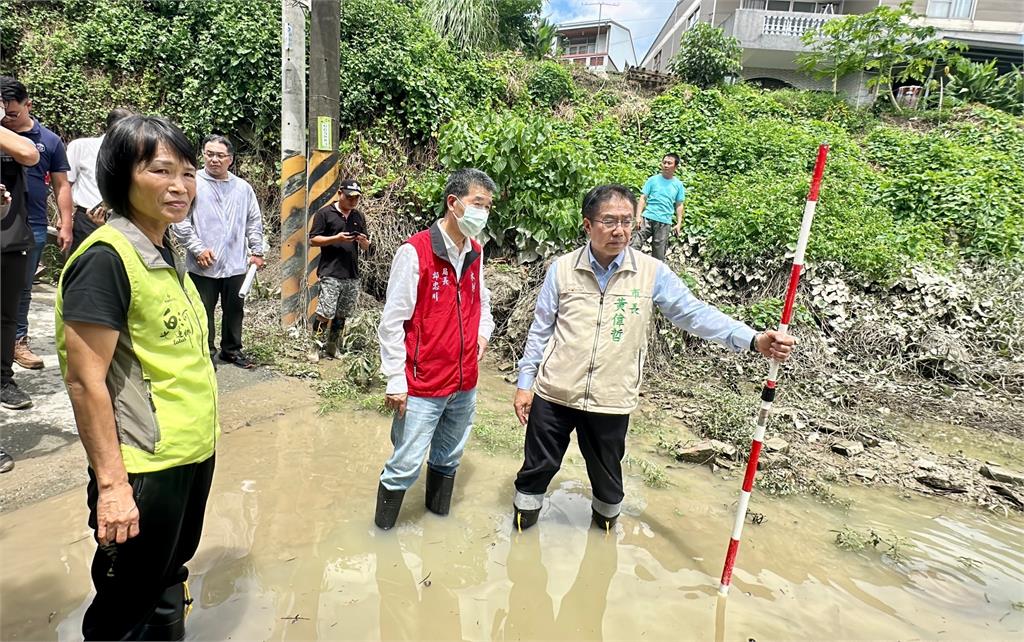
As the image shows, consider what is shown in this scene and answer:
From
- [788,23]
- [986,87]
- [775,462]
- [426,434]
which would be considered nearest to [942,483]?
[775,462]

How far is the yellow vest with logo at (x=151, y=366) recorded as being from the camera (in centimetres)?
154

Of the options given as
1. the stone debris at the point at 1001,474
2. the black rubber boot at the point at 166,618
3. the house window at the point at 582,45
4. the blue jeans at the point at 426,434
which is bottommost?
the stone debris at the point at 1001,474

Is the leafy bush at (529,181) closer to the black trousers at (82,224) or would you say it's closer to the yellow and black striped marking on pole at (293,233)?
the yellow and black striped marking on pole at (293,233)

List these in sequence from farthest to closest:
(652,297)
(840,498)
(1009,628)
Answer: (840,498) < (652,297) < (1009,628)

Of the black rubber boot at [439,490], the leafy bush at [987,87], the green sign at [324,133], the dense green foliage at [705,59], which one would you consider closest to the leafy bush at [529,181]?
the green sign at [324,133]

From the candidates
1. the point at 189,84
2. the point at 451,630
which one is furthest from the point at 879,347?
the point at 189,84

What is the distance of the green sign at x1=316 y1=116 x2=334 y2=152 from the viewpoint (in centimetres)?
562

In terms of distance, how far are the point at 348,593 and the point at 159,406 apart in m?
1.50

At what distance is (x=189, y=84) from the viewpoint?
796 centimetres

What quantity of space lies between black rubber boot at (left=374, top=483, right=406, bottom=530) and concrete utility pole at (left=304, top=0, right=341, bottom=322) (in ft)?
11.0

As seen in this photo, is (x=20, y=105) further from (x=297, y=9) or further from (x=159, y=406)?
(x=159, y=406)

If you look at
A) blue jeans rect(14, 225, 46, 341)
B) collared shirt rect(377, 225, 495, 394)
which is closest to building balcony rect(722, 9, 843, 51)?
collared shirt rect(377, 225, 495, 394)

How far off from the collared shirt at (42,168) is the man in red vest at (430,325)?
9.35ft

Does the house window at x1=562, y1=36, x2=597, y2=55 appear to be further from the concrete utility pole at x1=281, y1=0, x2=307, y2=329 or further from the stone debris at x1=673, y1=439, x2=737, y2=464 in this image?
the stone debris at x1=673, y1=439, x2=737, y2=464
